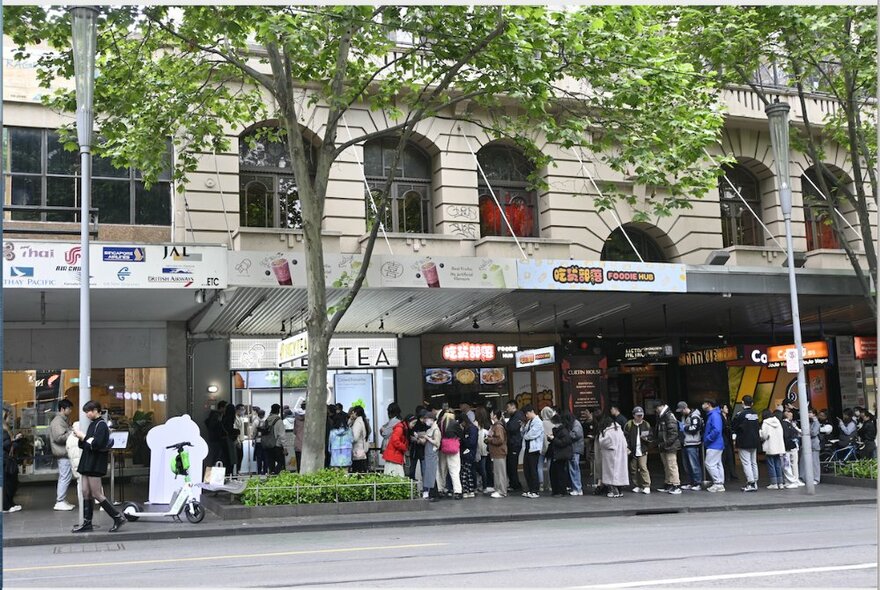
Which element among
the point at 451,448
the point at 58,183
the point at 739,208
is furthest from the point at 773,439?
the point at 58,183

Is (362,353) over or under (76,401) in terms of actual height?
over

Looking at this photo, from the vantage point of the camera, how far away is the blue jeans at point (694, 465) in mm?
20078

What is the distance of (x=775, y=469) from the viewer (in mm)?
20453

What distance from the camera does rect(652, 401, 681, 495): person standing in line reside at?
19391 mm

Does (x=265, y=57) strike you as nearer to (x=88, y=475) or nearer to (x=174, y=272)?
(x=174, y=272)

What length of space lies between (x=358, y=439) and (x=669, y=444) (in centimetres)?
666

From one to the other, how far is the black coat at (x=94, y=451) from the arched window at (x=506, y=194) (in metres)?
13.2

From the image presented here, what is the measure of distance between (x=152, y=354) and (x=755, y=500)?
48.1 ft

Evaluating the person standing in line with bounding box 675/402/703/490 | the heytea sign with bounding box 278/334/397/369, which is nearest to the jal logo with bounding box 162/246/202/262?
the heytea sign with bounding box 278/334/397/369

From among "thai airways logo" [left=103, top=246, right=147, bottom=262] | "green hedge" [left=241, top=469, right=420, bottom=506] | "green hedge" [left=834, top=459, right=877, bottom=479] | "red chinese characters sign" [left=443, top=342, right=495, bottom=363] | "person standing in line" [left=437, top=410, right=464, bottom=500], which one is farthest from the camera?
"red chinese characters sign" [left=443, top=342, right=495, bottom=363]

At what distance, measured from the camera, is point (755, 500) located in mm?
17938

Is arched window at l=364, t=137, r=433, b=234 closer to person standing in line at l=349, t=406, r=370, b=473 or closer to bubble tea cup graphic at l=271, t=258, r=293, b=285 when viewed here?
person standing in line at l=349, t=406, r=370, b=473

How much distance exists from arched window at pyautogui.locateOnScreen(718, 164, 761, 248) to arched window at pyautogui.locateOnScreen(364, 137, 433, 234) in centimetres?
923

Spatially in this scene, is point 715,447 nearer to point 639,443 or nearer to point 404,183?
point 639,443
